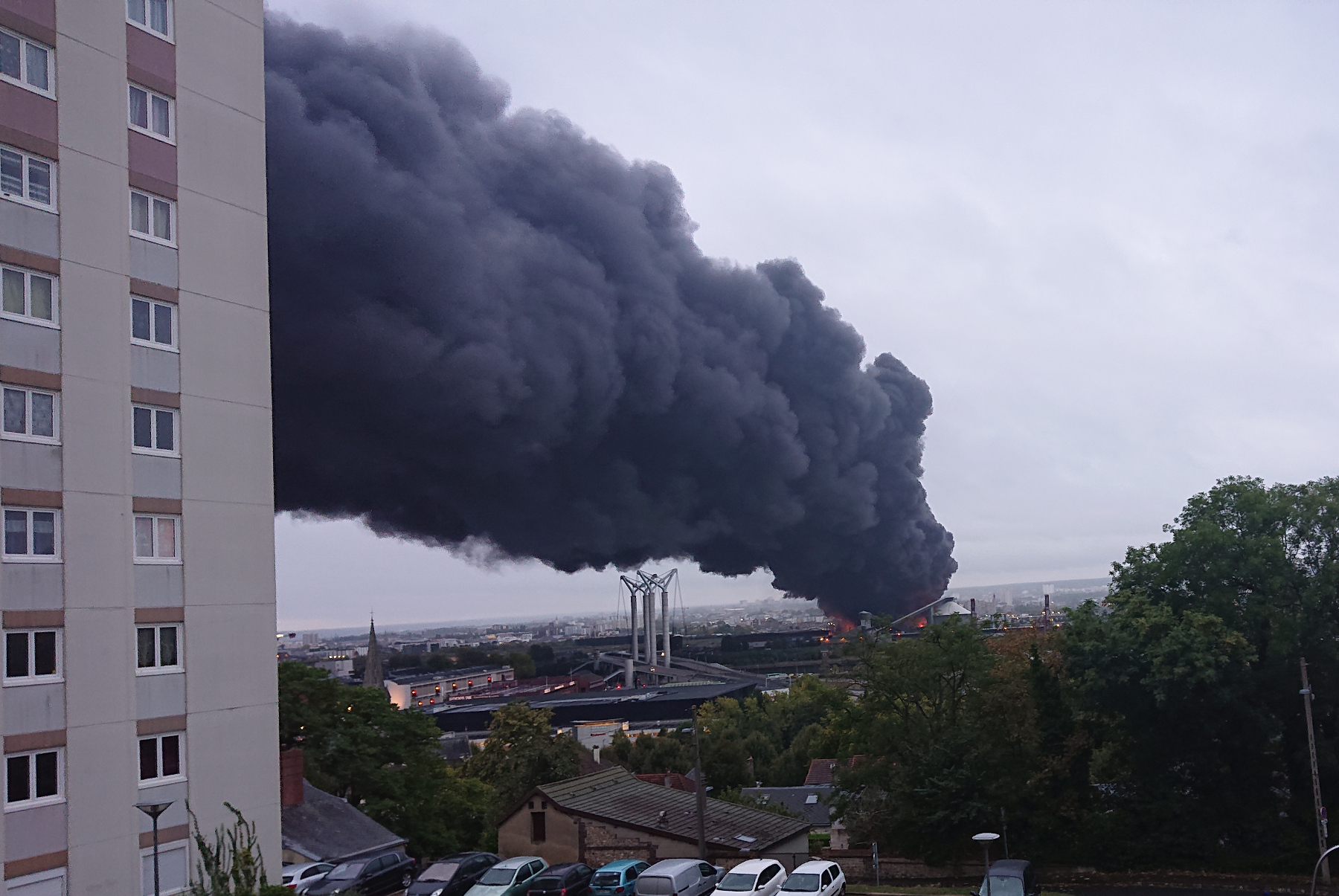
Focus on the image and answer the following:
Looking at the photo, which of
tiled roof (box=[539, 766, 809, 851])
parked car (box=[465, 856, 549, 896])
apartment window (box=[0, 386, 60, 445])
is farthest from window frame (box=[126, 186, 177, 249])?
tiled roof (box=[539, 766, 809, 851])

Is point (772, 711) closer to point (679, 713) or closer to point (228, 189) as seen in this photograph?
point (679, 713)

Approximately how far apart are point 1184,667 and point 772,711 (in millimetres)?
53216

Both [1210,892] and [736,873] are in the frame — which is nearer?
[736,873]

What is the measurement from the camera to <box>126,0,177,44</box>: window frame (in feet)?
55.4

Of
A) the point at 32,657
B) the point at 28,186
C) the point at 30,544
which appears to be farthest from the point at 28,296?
the point at 32,657

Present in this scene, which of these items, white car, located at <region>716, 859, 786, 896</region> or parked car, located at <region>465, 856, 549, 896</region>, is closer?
white car, located at <region>716, 859, 786, 896</region>

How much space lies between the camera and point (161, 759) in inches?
642

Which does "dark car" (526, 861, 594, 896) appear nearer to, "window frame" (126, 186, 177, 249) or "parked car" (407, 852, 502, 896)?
"parked car" (407, 852, 502, 896)

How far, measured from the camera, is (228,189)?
18.4 m

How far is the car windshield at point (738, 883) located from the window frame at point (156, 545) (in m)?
9.57

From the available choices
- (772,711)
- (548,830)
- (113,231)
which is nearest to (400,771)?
(548,830)

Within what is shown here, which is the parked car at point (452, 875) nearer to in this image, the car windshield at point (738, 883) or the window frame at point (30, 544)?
the car windshield at point (738, 883)

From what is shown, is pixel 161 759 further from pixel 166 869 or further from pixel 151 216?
pixel 151 216

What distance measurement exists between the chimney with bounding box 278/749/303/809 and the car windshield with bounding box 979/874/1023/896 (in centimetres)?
1590
